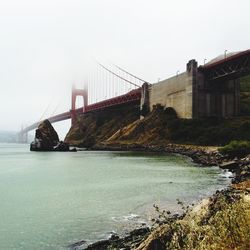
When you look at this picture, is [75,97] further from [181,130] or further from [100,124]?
[181,130]

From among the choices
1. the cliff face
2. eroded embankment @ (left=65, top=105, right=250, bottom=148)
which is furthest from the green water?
the cliff face

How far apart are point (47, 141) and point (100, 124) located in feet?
119

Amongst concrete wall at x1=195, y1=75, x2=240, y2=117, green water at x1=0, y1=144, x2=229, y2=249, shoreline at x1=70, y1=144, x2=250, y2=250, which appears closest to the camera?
shoreline at x1=70, y1=144, x2=250, y2=250

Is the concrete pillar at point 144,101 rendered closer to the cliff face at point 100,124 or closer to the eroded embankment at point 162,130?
the eroded embankment at point 162,130

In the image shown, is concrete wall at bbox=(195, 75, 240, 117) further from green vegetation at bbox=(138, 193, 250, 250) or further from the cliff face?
green vegetation at bbox=(138, 193, 250, 250)

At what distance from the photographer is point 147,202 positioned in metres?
18.3

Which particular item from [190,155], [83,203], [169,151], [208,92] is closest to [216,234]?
[83,203]

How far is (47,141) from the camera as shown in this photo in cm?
8562

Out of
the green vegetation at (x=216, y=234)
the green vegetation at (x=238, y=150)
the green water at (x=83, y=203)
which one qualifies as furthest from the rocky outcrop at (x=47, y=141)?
the green vegetation at (x=216, y=234)

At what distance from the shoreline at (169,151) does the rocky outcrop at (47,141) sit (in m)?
8.97

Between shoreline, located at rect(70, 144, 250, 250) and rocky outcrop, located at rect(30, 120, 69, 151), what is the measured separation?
29.4 feet

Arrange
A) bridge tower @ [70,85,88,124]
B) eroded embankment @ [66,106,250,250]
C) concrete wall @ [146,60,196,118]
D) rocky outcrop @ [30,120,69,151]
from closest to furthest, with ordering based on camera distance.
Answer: eroded embankment @ [66,106,250,250] < concrete wall @ [146,60,196,118] < rocky outcrop @ [30,120,69,151] < bridge tower @ [70,85,88,124]

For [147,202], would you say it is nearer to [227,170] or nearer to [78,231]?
[78,231]

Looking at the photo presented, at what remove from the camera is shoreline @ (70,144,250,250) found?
10.4 meters
